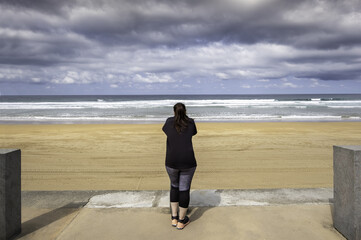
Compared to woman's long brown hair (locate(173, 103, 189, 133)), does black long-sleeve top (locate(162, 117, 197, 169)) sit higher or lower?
lower

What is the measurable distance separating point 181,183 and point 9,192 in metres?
1.89

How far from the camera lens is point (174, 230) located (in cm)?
304

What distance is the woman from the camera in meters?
3.06

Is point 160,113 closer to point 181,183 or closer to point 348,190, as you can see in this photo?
point 181,183

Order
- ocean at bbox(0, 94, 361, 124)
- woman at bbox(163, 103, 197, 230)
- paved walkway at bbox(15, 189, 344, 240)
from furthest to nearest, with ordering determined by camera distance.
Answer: ocean at bbox(0, 94, 361, 124)
woman at bbox(163, 103, 197, 230)
paved walkway at bbox(15, 189, 344, 240)

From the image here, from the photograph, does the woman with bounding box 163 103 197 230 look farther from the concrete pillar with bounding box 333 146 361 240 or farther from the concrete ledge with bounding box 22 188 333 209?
the concrete pillar with bounding box 333 146 361 240

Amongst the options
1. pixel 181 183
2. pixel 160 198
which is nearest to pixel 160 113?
pixel 160 198

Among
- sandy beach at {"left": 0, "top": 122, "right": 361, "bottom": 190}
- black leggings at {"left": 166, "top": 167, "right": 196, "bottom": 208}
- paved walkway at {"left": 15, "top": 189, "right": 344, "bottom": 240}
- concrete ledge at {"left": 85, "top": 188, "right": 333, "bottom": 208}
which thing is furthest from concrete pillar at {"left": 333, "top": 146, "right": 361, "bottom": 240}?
sandy beach at {"left": 0, "top": 122, "right": 361, "bottom": 190}

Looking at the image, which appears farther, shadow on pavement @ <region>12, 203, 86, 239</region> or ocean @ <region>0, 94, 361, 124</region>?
ocean @ <region>0, 94, 361, 124</region>

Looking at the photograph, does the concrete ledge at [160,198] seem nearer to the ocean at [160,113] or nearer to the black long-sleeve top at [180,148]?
the black long-sleeve top at [180,148]

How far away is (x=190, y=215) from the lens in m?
3.42

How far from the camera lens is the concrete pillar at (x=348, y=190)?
260cm

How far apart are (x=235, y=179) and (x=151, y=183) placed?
1902mm

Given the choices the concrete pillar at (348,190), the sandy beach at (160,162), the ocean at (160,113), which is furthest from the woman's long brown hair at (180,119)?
the ocean at (160,113)
